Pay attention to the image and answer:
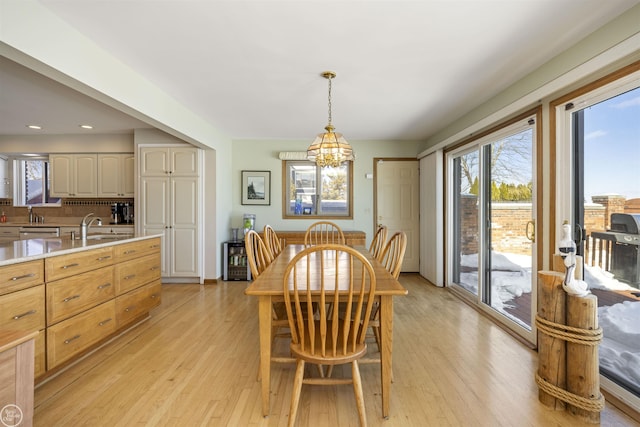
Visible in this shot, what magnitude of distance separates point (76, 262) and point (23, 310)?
45 cm

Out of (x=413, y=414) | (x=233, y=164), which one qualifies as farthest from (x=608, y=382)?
(x=233, y=164)

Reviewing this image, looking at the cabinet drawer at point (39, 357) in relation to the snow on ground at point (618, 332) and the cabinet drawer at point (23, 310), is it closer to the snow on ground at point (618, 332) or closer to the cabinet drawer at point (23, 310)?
the cabinet drawer at point (23, 310)

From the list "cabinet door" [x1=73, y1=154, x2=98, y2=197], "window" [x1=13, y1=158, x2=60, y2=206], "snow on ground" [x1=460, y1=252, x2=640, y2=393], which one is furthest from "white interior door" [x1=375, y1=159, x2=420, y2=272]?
"window" [x1=13, y1=158, x2=60, y2=206]

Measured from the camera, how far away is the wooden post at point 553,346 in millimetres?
1738

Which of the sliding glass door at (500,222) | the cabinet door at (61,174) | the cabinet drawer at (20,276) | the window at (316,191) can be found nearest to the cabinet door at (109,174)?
the cabinet door at (61,174)

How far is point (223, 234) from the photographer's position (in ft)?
15.9

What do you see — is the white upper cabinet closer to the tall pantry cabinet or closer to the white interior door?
the tall pantry cabinet

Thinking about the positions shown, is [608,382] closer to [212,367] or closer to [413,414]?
[413,414]

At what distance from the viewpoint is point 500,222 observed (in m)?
3.13

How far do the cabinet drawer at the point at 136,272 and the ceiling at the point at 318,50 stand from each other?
1.73m

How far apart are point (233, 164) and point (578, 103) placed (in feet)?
15.0

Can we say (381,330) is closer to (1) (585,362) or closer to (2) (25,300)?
(1) (585,362)

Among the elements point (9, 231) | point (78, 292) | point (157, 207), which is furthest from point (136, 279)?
point (9, 231)

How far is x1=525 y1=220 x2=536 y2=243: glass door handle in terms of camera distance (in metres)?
2.54
